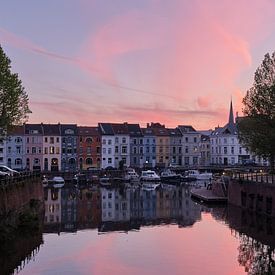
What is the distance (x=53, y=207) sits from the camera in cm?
7331

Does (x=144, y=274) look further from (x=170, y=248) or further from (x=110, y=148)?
(x=110, y=148)

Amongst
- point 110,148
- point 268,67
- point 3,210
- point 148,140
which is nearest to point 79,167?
point 110,148

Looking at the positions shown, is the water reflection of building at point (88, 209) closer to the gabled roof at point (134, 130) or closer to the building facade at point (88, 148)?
the building facade at point (88, 148)

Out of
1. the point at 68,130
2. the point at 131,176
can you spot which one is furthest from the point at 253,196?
the point at 68,130

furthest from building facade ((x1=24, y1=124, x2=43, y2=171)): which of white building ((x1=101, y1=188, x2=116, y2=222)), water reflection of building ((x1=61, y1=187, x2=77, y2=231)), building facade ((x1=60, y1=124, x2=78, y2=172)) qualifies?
white building ((x1=101, y1=188, x2=116, y2=222))

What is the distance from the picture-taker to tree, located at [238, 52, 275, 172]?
61.7 meters

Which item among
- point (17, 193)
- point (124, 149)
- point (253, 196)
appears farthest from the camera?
point (124, 149)

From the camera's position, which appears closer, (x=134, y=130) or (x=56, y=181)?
(x=56, y=181)

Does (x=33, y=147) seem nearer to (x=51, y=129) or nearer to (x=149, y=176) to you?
(x=51, y=129)

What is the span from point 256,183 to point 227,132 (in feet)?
369

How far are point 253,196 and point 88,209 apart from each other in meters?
21.3

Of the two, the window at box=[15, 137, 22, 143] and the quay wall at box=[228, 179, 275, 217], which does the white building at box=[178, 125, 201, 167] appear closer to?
the window at box=[15, 137, 22, 143]

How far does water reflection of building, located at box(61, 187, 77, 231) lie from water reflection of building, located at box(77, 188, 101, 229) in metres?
0.60

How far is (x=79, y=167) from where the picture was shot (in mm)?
147375
